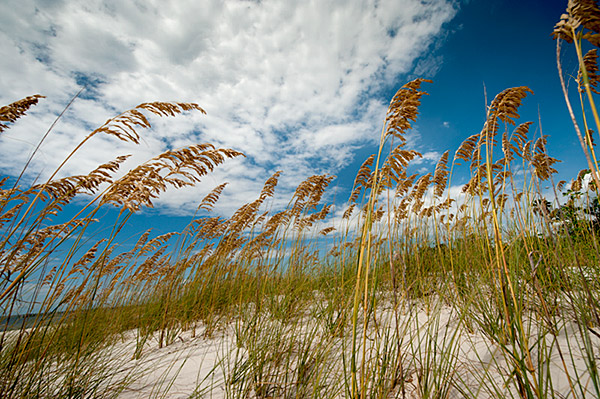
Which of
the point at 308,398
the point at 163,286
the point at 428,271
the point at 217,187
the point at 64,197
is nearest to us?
the point at 308,398

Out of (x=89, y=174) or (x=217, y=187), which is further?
(x=217, y=187)

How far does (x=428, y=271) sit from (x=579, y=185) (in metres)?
3.04

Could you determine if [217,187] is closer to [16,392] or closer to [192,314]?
[192,314]

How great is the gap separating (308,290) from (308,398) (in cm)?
204

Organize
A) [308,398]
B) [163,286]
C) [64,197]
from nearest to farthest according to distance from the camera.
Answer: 1. [308,398]
2. [64,197]
3. [163,286]

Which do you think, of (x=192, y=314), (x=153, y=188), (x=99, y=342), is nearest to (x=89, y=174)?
(x=153, y=188)

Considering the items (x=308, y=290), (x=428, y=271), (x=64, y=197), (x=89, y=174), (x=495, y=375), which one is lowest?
(x=495, y=375)

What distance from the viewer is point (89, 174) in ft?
7.47

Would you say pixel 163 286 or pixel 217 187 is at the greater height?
pixel 217 187

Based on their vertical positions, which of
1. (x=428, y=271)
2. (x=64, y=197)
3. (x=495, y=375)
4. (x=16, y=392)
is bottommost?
(x=16, y=392)

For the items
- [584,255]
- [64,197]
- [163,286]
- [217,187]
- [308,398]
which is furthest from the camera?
[163,286]

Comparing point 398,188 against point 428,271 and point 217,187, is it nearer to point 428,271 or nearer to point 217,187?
point 428,271

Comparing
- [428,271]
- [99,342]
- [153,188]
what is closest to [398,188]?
[428,271]

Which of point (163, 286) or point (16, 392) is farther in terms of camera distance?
point (163, 286)
